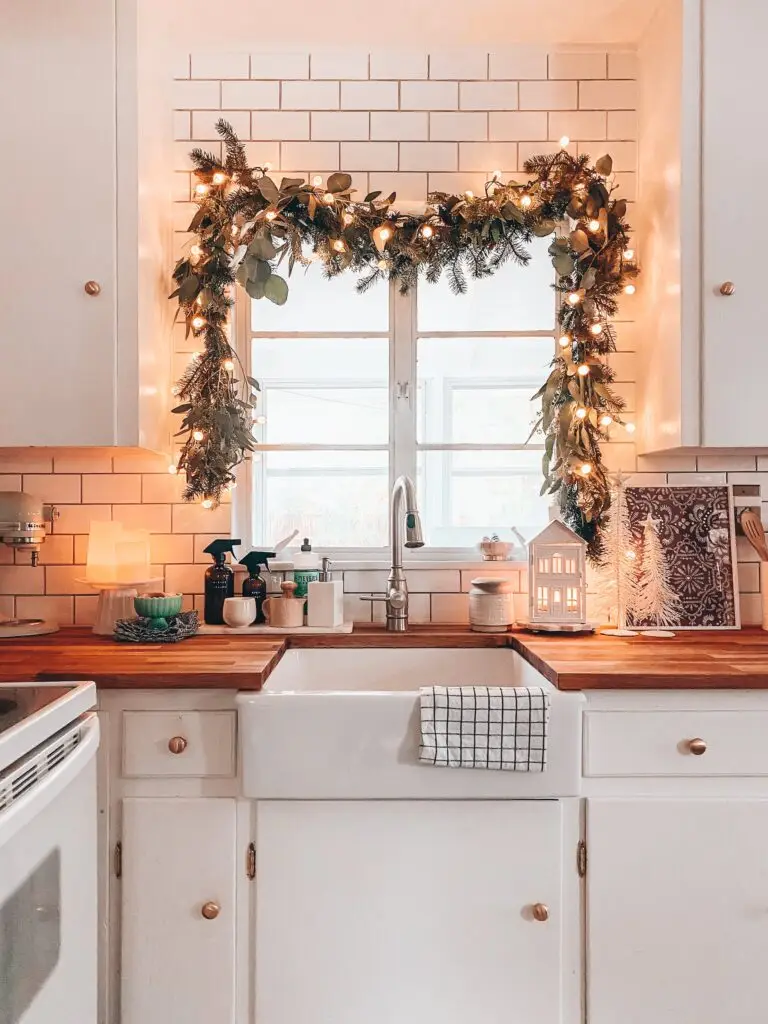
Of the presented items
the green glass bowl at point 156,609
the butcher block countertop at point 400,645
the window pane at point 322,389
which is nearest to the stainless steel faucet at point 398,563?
the butcher block countertop at point 400,645

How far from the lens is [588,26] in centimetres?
221

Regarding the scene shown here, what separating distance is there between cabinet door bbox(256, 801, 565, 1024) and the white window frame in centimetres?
91

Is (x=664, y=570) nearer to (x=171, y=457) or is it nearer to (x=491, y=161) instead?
(x=491, y=161)

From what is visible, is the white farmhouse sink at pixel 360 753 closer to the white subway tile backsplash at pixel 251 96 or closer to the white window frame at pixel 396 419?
the white window frame at pixel 396 419

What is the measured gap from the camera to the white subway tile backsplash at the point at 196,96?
2.29 meters

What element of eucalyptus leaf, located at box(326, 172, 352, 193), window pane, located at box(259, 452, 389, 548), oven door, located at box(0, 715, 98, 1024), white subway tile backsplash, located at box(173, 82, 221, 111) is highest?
white subway tile backsplash, located at box(173, 82, 221, 111)

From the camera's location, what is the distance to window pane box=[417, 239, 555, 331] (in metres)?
2.39

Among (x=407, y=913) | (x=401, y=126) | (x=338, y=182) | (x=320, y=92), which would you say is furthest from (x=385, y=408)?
(x=407, y=913)

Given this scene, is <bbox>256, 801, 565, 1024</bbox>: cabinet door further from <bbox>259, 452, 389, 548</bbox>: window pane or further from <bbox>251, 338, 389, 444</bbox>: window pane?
<bbox>251, 338, 389, 444</bbox>: window pane

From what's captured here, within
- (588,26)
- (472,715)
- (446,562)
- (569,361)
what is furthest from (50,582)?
(588,26)

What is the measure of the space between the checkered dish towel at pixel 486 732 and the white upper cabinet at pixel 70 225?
3.29ft

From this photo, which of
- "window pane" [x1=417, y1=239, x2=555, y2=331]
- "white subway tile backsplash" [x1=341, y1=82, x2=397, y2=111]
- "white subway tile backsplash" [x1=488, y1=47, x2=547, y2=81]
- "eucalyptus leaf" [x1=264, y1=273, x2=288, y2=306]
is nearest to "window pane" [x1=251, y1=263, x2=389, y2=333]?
"window pane" [x1=417, y1=239, x2=555, y2=331]

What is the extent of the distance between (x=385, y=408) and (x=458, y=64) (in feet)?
3.32

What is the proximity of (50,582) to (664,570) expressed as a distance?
1.75 metres
